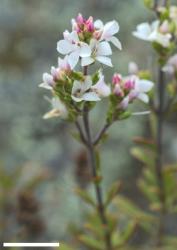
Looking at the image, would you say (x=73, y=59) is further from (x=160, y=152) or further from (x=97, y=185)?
(x=160, y=152)

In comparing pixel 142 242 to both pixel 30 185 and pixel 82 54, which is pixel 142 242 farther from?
pixel 82 54

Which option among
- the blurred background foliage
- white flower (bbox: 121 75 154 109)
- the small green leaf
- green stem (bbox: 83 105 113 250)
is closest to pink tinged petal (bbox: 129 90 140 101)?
white flower (bbox: 121 75 154 109)

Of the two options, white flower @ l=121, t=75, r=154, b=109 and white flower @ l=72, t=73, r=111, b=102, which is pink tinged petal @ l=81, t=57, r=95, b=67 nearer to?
white flower @ l=72, t=73, r=111, b=102

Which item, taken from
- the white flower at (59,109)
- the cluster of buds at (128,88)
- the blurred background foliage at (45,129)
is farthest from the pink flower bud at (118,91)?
the blurred background foliage at (45,129)

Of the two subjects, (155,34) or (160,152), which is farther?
(160,152)

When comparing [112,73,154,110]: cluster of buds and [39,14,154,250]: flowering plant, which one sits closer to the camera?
[39,14,154,250]: flowering plant

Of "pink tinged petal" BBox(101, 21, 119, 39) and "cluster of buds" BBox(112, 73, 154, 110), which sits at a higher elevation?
"pink tinged petal" BBox(101, 21, 119, 39)

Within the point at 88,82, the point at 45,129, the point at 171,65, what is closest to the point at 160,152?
the point at 171,65

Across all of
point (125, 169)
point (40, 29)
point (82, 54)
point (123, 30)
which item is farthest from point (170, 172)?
point (40, 29)
